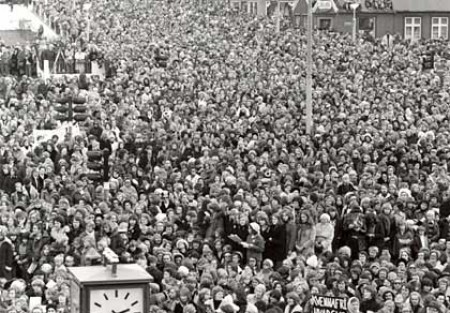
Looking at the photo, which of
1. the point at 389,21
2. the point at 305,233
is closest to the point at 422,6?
the point at 389,21

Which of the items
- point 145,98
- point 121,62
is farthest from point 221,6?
point 145,98

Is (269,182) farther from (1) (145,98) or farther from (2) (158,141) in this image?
(1) (145,98)

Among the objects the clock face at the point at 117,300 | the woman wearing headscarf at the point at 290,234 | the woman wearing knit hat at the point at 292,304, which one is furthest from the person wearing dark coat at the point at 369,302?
the clock face at the point at 117,300

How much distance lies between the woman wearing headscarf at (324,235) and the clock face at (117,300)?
11.6m

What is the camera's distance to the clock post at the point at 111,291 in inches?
508

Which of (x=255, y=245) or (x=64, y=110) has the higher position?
(x=64, y=110)

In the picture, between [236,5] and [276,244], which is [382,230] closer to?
[276,244]

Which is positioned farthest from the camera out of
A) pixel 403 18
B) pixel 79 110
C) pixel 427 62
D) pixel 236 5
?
pixel 236 5

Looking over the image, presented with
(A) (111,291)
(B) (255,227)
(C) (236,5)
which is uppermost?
(C) (236,5)

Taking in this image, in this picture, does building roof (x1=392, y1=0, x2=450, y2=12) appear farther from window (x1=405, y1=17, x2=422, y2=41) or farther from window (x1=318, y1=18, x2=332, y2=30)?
window (x1=318, y1=18, x2=332, y2=30)

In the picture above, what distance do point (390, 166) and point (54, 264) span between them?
7998 millimetres

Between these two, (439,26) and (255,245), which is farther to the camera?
(439,26)

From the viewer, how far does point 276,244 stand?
80.9 feet

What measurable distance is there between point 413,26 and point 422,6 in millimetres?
1016
